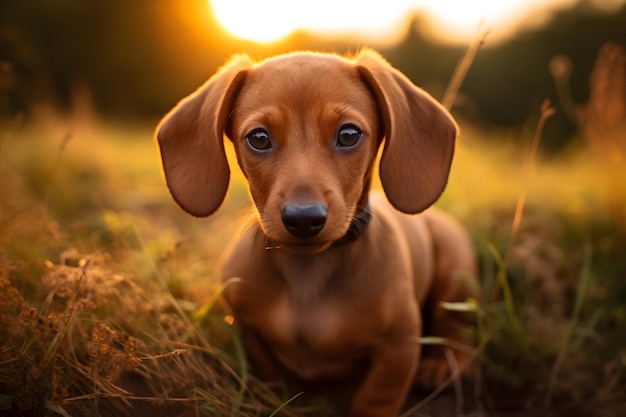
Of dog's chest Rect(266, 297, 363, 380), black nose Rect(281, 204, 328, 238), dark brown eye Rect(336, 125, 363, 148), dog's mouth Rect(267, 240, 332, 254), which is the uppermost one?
dark brown eye Rect(336, 125, 363, 148)

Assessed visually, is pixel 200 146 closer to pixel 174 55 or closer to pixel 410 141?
pixel 410 141

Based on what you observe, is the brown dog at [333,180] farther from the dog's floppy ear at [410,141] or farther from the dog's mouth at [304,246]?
the dog's mouth at [304,246]

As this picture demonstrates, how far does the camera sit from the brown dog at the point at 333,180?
278 cm

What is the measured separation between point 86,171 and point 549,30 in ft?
30.2

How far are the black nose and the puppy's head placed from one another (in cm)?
8

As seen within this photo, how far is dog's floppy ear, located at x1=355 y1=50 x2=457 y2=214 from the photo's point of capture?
9.59 feet

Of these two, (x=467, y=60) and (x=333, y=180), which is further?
(x=467, y=60)

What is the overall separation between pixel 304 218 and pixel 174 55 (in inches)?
526

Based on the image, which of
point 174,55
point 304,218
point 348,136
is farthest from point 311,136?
point 174,55

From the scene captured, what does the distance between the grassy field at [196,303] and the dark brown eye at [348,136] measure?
719 millimetres

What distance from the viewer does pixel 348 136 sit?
2812 mm

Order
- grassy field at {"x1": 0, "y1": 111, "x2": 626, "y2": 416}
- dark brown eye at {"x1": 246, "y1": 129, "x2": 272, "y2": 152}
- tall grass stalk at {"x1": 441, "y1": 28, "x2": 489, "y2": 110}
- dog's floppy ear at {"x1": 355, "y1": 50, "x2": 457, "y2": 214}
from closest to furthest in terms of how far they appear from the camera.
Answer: grassy field at {"x1": 0, "y1": 111, "x2": 626, "y2": 416}
dark brown eye at {"x1": 246, "y1": 129, "x2": 272, "y2": 152}
dog's floppy ear at {"x1": 355, "y1": 50, "x2": 457, "y2": 214}
tall grass stalk at {"x1": 441, "y1": 28, "x2": 489, "y2": 110}

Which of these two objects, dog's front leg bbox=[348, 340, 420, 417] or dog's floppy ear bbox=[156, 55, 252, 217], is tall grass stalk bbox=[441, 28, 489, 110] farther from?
dog's front leg bbox=[348, 340, 420, 417]

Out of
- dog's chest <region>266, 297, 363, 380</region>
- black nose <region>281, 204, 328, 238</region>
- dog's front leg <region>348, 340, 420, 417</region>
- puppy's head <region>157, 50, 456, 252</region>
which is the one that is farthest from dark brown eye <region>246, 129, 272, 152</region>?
dog's front leg <region>348, 340, 420, 417</region>
